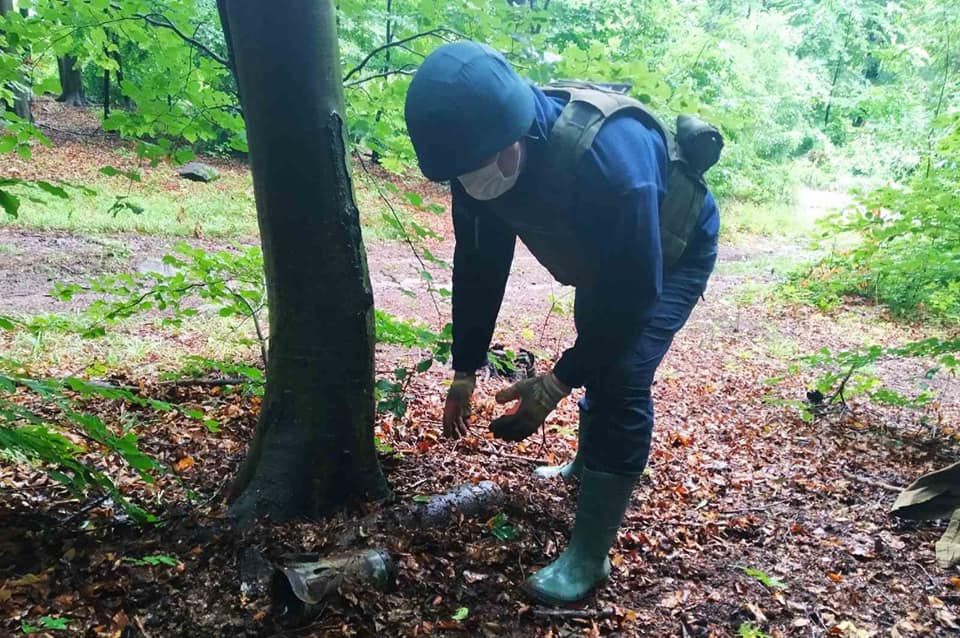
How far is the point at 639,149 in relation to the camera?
192 cm

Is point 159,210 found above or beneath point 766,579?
beneath

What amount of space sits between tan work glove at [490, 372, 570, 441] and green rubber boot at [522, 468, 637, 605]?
288 mm

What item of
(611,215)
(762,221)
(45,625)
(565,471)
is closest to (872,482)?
(565,471)

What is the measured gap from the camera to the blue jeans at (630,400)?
2080 millimetres

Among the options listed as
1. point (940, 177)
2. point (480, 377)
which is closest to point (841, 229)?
point (940, 177)

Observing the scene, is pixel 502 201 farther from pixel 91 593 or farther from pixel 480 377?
pixel 480 377

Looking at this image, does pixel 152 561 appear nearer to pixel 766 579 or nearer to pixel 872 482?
pixel 766 579

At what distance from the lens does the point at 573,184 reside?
190cm

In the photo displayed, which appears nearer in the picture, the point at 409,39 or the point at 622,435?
the point at 622,435

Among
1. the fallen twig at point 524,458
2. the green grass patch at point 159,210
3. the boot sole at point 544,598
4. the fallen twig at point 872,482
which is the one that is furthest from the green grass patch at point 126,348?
the green grass patch at point 159,210

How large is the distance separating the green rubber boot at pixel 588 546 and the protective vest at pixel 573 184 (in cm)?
77

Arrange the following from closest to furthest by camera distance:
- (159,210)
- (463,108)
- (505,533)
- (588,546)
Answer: (463,108), (588,546), (505,533), (159,210)

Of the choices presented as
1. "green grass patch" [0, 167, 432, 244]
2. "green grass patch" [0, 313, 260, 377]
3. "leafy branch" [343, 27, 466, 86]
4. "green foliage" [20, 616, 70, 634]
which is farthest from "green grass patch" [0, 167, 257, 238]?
Answer: "green foliage" [20, 616, 70, 634]

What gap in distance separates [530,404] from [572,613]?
0.74 metres
